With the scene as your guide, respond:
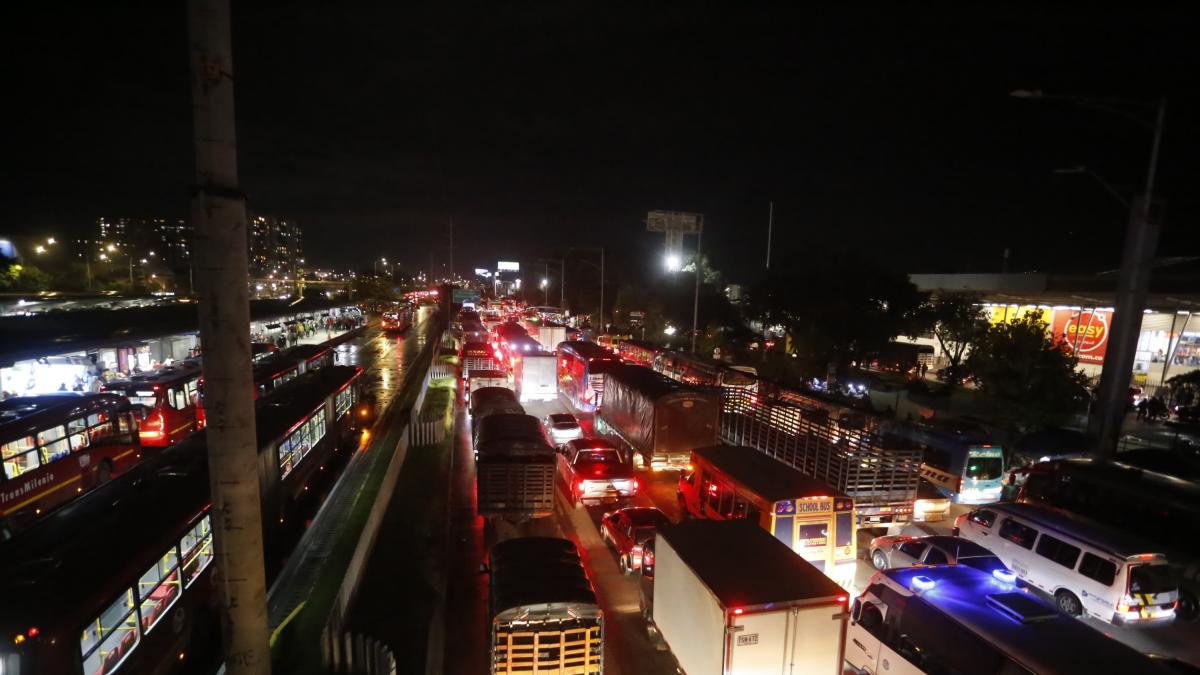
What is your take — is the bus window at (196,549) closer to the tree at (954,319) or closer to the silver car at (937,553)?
the silver car at (937,553)

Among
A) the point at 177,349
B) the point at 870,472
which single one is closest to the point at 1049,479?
the point at 870,472

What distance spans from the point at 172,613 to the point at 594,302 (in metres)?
75.3

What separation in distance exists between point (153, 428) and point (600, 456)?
15687 millimetres

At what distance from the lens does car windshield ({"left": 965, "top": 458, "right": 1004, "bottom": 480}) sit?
15.6 meters

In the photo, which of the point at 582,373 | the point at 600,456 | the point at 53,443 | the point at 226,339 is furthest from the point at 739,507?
the point at 53,443

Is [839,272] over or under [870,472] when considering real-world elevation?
over

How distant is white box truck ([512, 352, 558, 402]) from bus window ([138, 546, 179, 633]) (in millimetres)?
19701

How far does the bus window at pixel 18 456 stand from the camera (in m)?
11.5

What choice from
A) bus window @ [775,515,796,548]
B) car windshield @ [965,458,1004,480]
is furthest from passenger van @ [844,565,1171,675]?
car windshield @ [965,458,1004,480]

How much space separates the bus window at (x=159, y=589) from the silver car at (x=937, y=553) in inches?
508

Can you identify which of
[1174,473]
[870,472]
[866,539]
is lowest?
[866,539]

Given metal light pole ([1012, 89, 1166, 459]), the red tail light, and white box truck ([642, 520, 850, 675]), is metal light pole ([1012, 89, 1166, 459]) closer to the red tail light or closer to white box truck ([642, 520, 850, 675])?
white box truck ([642, 520, 850, 675])

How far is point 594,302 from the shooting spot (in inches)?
3246

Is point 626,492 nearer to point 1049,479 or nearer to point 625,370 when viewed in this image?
point 625,370
